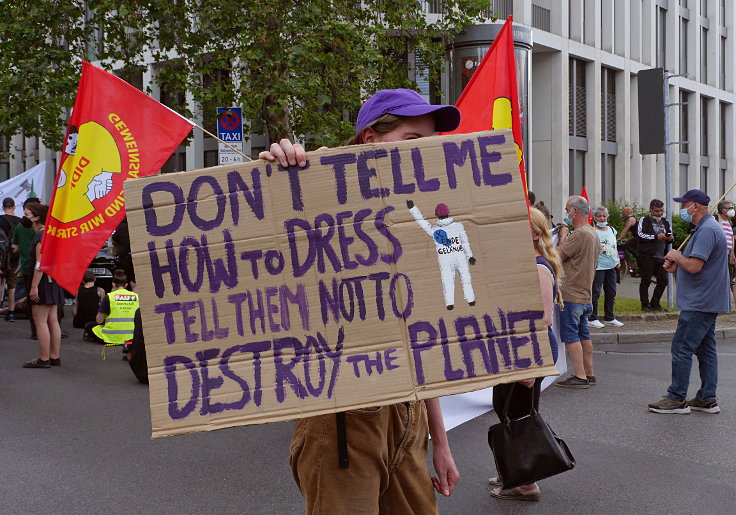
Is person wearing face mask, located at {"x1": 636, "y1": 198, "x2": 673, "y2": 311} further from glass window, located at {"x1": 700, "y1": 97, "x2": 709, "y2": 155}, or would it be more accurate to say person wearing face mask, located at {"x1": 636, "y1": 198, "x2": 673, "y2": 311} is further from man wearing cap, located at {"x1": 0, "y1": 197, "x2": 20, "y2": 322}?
glass window, located at {"x1": 700, "y1": 97, "x2": 709, "y2": 155}

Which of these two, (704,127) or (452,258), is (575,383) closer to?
(452,258)

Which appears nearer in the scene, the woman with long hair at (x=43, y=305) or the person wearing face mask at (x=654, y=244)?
the woman with long hair at (x=43, y=305)

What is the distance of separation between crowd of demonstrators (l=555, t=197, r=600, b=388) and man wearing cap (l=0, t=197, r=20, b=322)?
937 centimetres

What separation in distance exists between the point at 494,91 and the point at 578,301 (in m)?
3.57

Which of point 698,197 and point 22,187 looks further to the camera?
point 22,187

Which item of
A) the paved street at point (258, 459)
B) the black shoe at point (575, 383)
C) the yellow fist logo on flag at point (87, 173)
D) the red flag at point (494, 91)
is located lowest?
the black shoe at point (575, 383)

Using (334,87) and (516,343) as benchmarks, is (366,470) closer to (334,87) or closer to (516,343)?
(516,343)

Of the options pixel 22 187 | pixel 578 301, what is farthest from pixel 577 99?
pixel 578 301

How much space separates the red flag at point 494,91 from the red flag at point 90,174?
1.93 metres

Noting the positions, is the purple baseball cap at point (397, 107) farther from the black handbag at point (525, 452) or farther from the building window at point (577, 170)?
the building window at point (577, 170)

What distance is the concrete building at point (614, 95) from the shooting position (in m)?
29.0

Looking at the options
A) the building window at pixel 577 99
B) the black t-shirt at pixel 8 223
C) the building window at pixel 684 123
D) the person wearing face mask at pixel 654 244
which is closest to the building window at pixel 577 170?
the building window at pixel 577 99

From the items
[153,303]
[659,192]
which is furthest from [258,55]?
[659,192]

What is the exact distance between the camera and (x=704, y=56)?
38.8 metres
